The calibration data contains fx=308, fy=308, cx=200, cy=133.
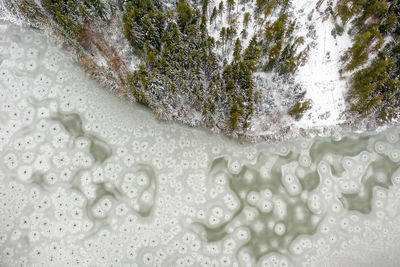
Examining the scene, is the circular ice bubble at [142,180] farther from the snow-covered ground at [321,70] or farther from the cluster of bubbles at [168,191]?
the snow-covered ground at [321,70]

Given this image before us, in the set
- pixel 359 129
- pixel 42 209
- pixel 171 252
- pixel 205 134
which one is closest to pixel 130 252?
pixel 171 252

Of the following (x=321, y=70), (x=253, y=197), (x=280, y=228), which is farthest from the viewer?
(x=321, y=70)

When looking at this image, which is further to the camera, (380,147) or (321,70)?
(321,70)

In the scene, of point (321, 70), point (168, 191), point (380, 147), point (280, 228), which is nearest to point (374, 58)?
point (321, 70)

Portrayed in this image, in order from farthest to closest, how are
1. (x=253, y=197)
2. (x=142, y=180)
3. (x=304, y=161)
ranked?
1. (x=304, y=161)
2. (x=142, y=180)
3. (x=253, y=197)

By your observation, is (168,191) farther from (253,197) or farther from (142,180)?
(253,197)

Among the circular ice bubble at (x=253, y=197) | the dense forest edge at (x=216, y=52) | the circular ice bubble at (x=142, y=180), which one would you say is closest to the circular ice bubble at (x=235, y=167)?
the circular ice bubble at (x=253, y=197)

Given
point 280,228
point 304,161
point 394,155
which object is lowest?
point 280,228

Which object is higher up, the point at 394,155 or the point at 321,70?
the point at 321,70

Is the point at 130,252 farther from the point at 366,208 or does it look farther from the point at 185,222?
the point at 366,208
